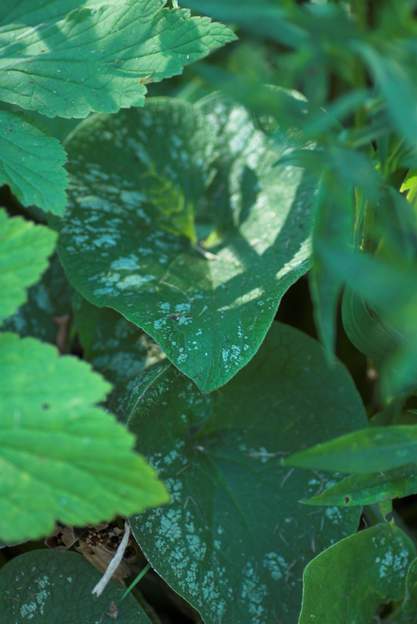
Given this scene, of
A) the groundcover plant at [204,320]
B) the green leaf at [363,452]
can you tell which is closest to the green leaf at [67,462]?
the groundcover plant at [204,320]

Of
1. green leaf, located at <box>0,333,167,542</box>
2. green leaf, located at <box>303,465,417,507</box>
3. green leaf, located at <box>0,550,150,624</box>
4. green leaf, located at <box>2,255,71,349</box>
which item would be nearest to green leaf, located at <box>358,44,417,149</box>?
green leaf, located at <box>0,333,167,542</box>

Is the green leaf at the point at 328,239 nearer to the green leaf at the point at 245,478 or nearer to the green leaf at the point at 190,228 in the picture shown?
the green leaf at the point at 190,228

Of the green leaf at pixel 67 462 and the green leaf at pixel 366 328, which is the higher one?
the green leaf at pixel 67 462

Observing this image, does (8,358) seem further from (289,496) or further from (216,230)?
(216,230)

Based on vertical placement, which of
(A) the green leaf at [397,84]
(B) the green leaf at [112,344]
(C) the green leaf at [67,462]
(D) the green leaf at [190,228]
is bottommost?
(B) the green leaf at [112,344]

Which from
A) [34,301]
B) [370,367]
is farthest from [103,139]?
[370,367]

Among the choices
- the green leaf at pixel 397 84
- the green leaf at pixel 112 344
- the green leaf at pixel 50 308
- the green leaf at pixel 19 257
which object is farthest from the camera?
the green leaf at pixel 50 308

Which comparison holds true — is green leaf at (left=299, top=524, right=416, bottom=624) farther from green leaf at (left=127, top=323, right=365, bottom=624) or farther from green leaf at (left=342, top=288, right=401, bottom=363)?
green leaf at (left=342, top=288, right=401, bottom=363)
